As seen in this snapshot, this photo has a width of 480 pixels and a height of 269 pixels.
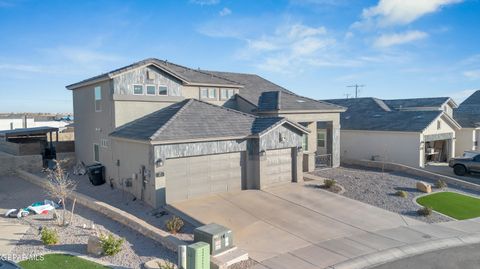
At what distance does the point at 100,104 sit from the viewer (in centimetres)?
2030

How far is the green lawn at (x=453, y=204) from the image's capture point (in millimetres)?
→ 15313

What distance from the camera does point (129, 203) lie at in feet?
52.4

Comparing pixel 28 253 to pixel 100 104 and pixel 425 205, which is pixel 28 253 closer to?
pixel 100 104

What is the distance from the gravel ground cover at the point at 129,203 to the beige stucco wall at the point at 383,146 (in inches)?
736

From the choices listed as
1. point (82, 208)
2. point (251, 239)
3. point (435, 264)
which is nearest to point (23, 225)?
point (82, 208)

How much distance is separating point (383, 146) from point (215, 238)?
22.2m

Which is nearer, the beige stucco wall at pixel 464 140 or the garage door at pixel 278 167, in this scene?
the garage door at pixel 278 167

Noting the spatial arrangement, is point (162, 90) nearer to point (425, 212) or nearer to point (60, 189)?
point (60, 189)

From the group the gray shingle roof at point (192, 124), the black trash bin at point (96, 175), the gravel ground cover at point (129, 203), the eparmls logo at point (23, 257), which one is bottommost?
the eparmls logo at point (23, 257)

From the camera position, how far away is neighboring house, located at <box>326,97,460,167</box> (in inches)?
1047

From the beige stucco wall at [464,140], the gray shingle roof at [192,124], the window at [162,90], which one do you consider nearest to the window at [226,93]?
the gray shingle roof at [192,124]

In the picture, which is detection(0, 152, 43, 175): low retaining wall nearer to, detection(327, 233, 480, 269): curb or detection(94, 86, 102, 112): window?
detection(94, 86, 102, 112): window

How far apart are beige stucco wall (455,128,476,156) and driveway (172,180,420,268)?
22.1m

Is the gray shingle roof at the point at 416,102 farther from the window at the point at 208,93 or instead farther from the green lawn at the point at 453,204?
the window at the point at 208,93
